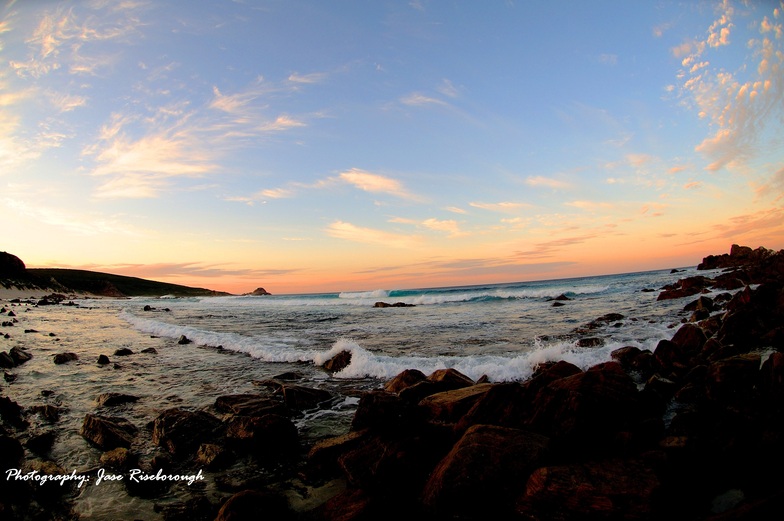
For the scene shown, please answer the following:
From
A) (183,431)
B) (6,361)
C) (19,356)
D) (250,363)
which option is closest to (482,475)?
(183,431)

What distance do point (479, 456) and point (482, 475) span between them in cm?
21

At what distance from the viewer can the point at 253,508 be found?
426cm

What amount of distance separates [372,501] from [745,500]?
407 cm

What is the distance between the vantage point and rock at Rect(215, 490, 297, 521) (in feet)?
13.6

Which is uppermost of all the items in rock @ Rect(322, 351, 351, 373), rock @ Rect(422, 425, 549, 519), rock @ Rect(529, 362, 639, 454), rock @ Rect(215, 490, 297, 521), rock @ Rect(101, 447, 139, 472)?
rock @ Rect(529, 362, 639, 454)

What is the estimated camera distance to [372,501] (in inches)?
175

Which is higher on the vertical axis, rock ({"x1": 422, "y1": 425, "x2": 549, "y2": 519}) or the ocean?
rock ({"x1": 422, "y1": 425, "x2": 549, "y2": 519})

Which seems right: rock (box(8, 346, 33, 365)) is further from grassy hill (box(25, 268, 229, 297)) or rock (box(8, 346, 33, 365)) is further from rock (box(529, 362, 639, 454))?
grassy hill (box(25, 268, 229, 297))

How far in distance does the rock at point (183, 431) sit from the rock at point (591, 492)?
518cm

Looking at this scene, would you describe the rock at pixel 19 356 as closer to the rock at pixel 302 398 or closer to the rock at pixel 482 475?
the rock at pixel 302 398

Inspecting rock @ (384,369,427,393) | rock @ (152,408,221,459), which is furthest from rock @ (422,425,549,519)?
rock @ (384,369,427,393)

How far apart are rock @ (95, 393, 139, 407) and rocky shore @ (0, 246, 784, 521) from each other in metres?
1.03

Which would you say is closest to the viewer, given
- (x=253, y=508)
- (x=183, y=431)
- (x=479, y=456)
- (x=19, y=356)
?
(x=253, y=508)

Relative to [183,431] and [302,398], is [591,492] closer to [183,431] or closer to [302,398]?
[302,398]
